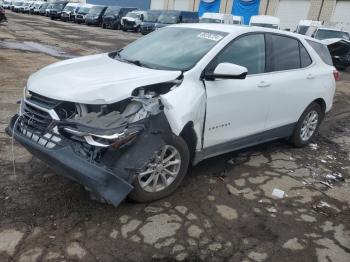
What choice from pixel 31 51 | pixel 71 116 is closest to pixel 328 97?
pixel 71 116

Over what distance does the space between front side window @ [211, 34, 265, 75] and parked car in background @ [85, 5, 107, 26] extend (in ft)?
109

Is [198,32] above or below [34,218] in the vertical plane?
above

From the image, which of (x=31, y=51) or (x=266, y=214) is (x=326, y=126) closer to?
(x=266, y=214)

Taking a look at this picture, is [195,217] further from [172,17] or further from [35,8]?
[35,8]

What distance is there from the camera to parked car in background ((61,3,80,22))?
129ft

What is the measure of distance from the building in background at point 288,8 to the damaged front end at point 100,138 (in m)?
28.4

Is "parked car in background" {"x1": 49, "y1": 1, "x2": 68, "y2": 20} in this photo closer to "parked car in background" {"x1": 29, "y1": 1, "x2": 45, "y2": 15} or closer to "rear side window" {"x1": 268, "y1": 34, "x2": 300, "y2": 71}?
"parked car in background" {"x1": 29, "y1": 1, "x2": 45, "y2": 15}

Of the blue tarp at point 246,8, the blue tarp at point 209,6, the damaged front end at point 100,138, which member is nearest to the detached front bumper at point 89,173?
the damaged front end at point 100,138

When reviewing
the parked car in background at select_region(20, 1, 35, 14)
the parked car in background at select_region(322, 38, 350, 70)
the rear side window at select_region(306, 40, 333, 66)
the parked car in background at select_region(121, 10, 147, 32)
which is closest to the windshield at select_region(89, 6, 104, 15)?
the parked car in background at select_region(121, 10, 147, 32)

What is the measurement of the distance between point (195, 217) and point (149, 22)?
2824 cm

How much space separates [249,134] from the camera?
4812 millimetres

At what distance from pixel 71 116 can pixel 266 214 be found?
2.10 m

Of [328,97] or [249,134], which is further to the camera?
[328,97]

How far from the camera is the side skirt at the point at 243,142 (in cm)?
433
